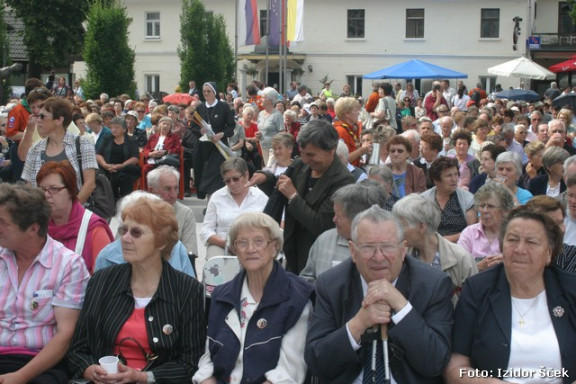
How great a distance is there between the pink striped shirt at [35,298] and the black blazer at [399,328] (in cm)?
158

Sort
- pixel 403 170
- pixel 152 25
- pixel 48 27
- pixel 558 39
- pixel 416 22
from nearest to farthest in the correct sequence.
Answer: pixel 403 170 < pixel 416 22 < pixel 558 39 < pixel 48 27 < pixel 152 25

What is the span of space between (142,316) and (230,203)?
323 cm

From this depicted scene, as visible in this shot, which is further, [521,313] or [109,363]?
[109,363]

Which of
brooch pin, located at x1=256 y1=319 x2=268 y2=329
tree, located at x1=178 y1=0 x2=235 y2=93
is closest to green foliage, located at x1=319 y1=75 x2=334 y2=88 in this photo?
tree, located at x1=178 y1=0 x2=235 y2=93

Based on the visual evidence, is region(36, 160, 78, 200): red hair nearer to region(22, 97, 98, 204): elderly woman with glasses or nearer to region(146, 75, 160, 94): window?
region(22, 97, 98, 204): elderly woman with glasses

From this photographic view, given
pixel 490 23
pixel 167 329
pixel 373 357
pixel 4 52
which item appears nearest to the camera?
pixel 373 357

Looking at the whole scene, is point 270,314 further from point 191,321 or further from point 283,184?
point 283,184

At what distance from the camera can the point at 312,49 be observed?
45531 millimetres

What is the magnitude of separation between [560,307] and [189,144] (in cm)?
1150

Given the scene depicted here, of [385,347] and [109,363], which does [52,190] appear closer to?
[109,363]

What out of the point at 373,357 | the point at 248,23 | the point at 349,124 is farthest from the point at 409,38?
the point at 373,357

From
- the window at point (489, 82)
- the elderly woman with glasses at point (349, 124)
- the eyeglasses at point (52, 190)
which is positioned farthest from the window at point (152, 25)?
the eyeglasses at point (52, 190)

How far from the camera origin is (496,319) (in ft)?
13.8

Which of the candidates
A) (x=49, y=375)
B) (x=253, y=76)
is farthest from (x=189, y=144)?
(x=253, y=76)
